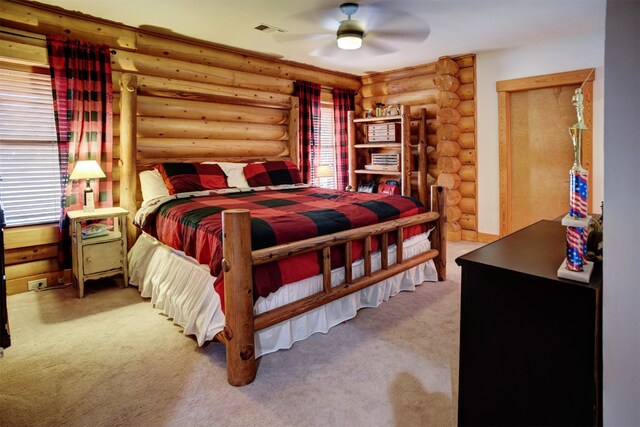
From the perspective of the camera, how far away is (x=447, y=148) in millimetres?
4926

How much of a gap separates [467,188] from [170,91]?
145 inches

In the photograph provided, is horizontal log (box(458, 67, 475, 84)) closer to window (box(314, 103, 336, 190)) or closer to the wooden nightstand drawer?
window (box(314, 103, 336, 190))

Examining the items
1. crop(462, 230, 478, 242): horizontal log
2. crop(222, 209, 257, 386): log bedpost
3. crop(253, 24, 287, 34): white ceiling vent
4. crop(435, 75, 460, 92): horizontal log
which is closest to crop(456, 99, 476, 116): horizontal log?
crop(435, 75, 460, 92): horizontal log

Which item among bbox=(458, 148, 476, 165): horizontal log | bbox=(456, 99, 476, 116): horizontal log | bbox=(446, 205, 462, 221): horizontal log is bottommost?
bbox=(446, 205, 462, 221): horizontal log

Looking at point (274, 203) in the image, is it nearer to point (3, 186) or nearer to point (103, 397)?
point (103, 397)

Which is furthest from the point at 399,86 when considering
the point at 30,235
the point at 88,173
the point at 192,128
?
the point at 30,235

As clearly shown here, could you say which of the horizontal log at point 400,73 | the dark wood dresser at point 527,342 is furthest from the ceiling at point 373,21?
the dark wood dresser at point 527,342

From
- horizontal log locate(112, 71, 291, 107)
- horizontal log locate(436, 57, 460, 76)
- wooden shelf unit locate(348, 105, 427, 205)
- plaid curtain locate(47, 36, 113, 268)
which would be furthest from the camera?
wooden shelf unit locate(348, 105, 427, 205)

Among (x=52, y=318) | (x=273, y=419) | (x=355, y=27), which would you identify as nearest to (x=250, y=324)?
(x=273, y=419)

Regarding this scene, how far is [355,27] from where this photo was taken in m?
3.36

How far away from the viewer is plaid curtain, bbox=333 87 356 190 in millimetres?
5707

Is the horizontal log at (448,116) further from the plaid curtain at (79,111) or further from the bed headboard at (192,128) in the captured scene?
the plaid curtain at (79,111)

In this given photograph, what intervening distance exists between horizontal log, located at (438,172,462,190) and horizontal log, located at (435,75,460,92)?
1053 mm

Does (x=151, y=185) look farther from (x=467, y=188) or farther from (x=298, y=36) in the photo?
(x=467, y=188)
